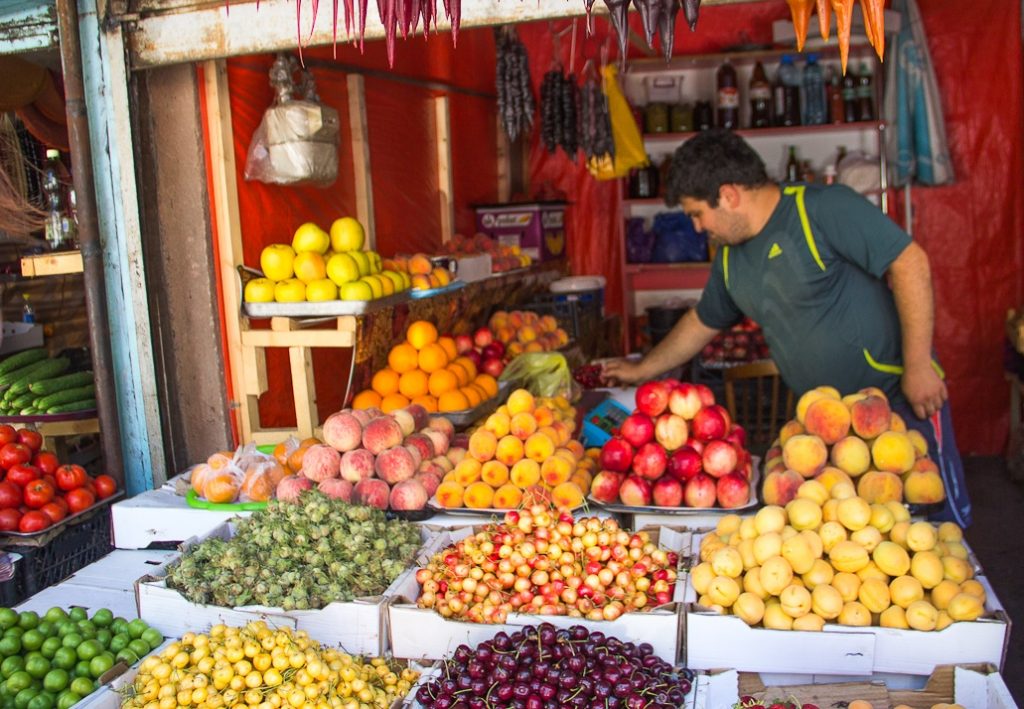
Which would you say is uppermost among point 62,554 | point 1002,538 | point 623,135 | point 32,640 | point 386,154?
point 623,135

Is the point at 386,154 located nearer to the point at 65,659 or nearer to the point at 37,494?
the point at 37,494

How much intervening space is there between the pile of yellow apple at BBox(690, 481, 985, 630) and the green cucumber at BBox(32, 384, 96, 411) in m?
2.93

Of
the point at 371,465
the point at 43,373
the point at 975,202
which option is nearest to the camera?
the point at 371,465

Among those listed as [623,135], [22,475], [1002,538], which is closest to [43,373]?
[22,475]

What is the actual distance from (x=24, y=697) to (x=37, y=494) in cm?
116

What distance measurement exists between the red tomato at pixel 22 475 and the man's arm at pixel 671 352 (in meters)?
2.00

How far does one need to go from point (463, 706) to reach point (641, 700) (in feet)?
1.10

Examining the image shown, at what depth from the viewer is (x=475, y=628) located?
2119 mm

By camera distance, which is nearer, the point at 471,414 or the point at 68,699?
the point at 68,699

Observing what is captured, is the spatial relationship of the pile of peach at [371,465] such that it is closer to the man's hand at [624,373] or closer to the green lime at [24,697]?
the man's hand at [624,373]

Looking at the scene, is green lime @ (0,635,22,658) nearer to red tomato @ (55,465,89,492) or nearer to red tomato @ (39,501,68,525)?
red tomato @ (39,501,68,525)

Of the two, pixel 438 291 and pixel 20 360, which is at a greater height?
pixel 438 291

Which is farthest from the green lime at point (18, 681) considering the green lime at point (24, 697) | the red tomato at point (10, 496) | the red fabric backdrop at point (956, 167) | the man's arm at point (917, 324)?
the red fabric backdrop at point (956, 167)

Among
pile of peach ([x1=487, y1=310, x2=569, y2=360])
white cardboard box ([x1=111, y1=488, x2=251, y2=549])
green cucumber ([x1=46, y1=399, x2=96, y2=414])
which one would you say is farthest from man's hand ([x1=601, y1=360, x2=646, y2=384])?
green cucumber ([x1=46, y1=399, x2=96, y2=414])
